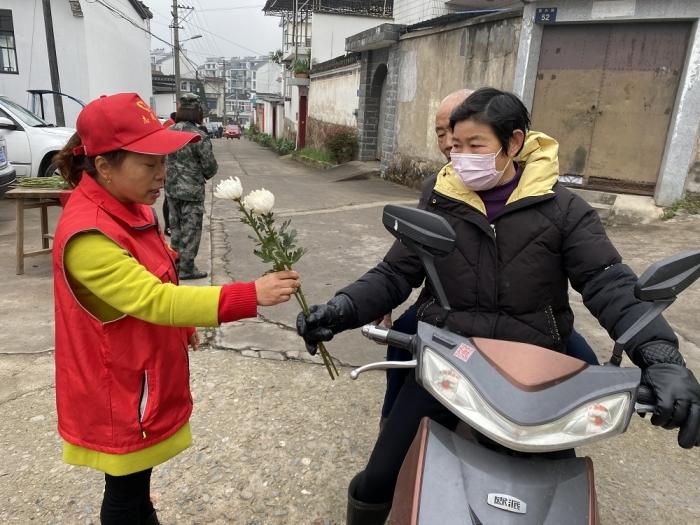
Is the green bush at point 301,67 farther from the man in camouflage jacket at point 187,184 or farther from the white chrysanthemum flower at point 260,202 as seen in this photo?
the white chrysanthemum flower at point 260,202

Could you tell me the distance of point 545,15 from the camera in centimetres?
773

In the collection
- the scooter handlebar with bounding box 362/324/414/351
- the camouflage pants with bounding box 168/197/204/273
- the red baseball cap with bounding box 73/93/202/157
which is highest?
the red baseball cap with bounding box 73/93/202/157

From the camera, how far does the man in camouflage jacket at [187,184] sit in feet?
16.4

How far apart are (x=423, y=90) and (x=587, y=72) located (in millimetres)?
4291

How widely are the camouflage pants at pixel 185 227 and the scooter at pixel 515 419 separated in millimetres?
4162

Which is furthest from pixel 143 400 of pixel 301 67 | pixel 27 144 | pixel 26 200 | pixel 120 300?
pixel 301 67

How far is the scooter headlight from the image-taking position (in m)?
1.11

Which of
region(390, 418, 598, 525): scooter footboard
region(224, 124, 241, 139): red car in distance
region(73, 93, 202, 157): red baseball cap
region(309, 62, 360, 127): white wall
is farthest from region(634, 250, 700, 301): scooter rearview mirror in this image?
region(224, 124, 241, 139): red car in distance

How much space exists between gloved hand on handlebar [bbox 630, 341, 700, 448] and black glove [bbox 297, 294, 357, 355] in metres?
0.83

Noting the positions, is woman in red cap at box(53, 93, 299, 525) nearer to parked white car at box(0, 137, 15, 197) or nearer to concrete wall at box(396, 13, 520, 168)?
parked white car at box(0, 137, 15, 197)

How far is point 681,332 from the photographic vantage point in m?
4.17

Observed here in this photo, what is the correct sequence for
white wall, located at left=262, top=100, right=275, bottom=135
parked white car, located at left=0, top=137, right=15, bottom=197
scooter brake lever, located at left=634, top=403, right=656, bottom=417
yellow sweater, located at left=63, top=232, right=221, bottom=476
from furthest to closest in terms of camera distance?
white wall, located at left=262, top=100, right=275, bottom=135
parked white car, located at left=0, top=137, right=15, bottom=197
yellow sweater, located at left=63, top=232, right=221, bottom=476
scooter brake lever, located at left=634, top=403, right=656, bottom=417

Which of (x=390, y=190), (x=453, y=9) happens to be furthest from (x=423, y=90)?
(x=453, y=9)

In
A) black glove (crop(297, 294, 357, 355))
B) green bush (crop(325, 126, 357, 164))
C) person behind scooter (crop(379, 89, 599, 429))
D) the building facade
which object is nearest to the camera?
black glove (crop(297, 294, 357, 355))
